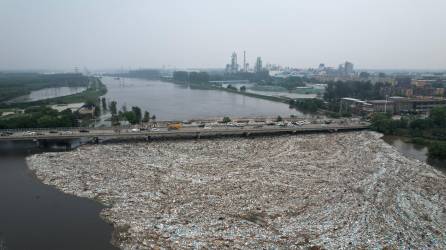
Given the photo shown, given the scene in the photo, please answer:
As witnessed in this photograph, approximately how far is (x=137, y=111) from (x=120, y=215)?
822 inches

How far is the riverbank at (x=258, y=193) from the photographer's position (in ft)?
32.1

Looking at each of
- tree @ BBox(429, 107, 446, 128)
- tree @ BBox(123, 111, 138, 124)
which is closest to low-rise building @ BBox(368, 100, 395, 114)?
tree @ BBox(429, 107, 446, 128)

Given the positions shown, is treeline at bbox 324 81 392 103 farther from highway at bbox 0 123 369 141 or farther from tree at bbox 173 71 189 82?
tree at bbox 173 71 189 82

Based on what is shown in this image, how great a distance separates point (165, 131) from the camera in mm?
23203

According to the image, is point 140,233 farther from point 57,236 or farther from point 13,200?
point 13,200

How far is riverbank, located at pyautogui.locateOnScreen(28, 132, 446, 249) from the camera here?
977 centimetres

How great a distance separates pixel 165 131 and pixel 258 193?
11874 mm

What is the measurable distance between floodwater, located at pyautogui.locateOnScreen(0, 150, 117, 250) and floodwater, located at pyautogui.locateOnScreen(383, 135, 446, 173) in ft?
55.2

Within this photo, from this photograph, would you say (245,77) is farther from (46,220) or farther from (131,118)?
(46,220)

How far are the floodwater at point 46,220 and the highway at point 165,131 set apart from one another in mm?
7093

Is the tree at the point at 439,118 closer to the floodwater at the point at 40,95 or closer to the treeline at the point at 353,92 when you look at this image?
the treeline at the point at 353,92

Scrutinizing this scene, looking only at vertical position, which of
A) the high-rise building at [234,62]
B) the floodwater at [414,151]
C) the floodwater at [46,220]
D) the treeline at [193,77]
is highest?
the high-rise building at [234,62]

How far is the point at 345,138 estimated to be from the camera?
23.1 metres

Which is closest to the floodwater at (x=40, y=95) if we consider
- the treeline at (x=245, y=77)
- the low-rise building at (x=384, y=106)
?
the treeline at (x=245, y=77)
